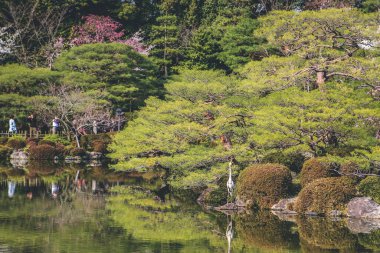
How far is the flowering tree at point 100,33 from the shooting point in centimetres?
4734

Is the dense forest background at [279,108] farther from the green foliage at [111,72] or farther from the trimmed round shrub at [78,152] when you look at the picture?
the green foliage at [111,72]

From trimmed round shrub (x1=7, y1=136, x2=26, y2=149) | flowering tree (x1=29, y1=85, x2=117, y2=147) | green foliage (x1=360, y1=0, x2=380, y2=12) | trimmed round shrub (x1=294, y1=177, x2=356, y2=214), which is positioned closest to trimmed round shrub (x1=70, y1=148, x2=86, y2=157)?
flowering tree (x1=29, y1=85, x2=117, y2=147)

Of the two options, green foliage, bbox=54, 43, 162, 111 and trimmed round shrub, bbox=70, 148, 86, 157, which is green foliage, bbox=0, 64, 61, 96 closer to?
green foliage, bbox=54, 43, 162, 111

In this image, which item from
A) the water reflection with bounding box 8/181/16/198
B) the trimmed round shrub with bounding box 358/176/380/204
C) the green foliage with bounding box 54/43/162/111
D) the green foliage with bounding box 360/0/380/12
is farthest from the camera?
the green foliage with bounding box 54/43/162/111

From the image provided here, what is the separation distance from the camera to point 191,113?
21859 mm

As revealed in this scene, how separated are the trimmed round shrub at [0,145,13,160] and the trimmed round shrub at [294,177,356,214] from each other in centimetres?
2340

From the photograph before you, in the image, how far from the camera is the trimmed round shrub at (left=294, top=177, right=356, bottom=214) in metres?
17.9

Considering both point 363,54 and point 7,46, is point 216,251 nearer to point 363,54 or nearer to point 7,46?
point 363,54

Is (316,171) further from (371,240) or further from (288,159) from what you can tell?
(371,240)

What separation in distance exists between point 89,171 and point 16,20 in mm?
20392

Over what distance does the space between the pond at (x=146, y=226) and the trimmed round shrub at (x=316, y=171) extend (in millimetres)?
1735

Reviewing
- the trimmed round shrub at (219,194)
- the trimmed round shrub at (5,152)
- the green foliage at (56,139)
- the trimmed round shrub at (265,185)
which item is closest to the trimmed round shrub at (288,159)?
the trimmed round shrub at (265,185)

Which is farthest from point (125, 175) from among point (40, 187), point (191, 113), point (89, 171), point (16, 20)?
point (16, 20)

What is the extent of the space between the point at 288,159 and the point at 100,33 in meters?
29.8
